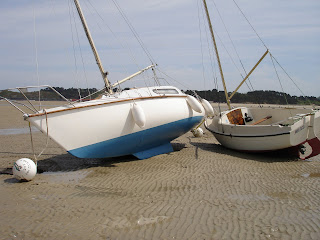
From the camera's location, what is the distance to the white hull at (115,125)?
332 inches

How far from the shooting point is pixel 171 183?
785 cm

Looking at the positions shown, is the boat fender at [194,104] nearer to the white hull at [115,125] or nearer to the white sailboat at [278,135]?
the white hull at [115,125]

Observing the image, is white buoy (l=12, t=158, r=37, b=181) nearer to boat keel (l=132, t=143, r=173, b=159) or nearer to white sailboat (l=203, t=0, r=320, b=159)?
boat keel (l=132, t=143, r=173, b=159)

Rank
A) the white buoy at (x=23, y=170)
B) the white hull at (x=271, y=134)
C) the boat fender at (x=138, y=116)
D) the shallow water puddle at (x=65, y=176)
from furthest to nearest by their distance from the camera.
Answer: the white hull at (x=271, y=134) < the boat fender at (x=138, y=116) < the shallow water puddle at (x=65, y=176) < the white buoy at (x=23, y=170)

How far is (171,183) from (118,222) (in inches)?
102

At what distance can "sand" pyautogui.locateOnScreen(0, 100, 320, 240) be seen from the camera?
519 cm

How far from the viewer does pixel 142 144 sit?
10.4 metres

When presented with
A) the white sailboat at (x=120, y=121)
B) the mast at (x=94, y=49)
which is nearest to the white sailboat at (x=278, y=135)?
the white sailboat at (x=120, y=121)

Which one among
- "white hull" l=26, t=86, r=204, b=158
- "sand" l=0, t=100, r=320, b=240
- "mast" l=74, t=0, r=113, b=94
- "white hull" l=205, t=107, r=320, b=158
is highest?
"mast" l=74, t=0, r=113, b=94

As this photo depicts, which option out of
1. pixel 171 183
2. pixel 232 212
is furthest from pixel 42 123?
pixel 232 212

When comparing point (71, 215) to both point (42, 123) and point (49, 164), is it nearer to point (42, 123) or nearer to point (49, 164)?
point (42, 123)

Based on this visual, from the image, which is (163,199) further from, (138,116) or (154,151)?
(154,151)

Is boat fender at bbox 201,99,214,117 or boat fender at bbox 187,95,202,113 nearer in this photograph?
boat fender at bbox 187,95,202,113

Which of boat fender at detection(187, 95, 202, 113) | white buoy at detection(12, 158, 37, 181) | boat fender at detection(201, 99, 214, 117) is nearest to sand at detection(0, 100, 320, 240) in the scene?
white buoy at detection(12, 158, 37, 181)
